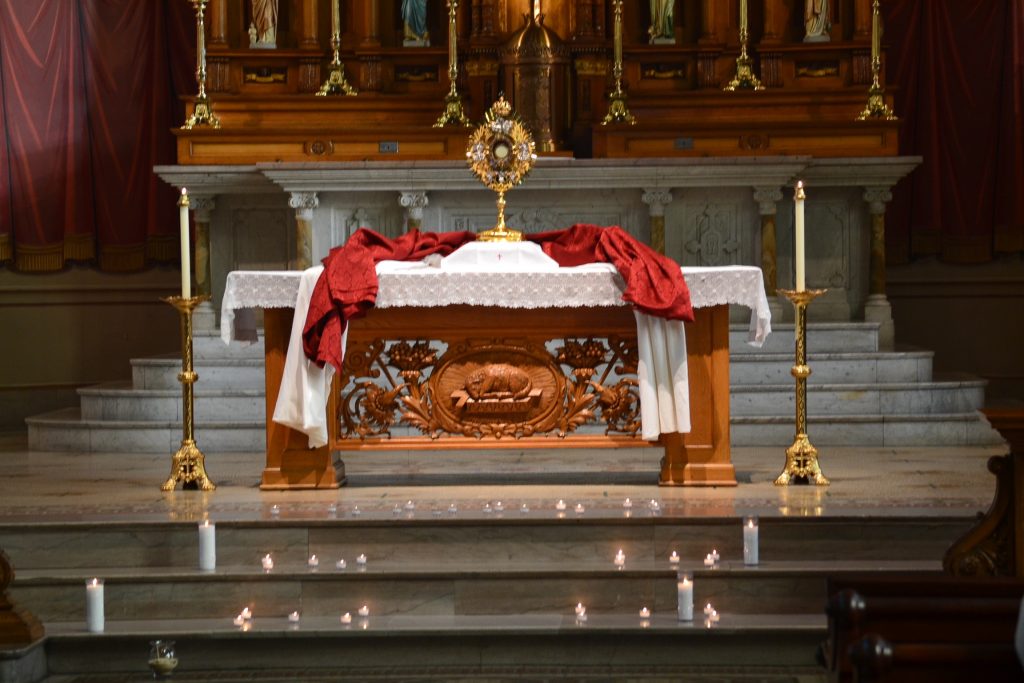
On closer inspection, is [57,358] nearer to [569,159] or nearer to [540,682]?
[569,159]

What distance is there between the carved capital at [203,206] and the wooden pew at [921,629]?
604 cm

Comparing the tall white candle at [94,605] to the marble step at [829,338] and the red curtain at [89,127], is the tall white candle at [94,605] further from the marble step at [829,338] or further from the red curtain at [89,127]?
the red curtain at [89,127]

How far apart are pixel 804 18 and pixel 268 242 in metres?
3.58

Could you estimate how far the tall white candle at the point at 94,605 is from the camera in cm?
500

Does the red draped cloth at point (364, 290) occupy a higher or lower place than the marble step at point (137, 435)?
higher

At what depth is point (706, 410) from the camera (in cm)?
621

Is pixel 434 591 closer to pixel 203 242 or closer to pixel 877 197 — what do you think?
pixel 203 242

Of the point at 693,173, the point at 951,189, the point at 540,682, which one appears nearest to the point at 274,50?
the point at 693,173

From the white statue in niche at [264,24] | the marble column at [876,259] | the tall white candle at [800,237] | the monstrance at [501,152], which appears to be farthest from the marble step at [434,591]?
the white statue in niche at [264,24]

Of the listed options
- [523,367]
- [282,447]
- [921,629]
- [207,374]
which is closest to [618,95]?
[207,374]

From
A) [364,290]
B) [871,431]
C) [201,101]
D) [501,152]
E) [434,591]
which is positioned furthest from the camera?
[201,101]

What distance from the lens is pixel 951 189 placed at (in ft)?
33.3

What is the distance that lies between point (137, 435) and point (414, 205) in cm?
195

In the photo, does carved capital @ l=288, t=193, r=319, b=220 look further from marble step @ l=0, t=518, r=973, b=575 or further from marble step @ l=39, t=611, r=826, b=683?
marble step @ l=39, t=611, r=826, b=683
